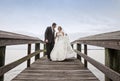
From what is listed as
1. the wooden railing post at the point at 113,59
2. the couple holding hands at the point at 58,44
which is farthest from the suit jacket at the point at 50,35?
the wooden railing post at the point at 113,59

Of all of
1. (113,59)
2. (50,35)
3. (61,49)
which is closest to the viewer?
(113,59)

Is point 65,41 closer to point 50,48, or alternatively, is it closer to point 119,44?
point 50,48

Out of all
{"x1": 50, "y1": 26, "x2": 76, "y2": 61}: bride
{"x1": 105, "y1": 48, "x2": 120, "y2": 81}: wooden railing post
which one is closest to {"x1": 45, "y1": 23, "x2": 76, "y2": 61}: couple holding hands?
{"x1": 50, "y1": 26, "x2": 76, "y2": 61}: bride

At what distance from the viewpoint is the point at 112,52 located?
293cm

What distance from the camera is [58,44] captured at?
27.3 feet

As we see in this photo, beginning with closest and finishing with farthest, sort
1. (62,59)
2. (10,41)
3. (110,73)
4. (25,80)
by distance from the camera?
1. (110,73)
2. (10,41)
3. (25,80)
4. (62,59)

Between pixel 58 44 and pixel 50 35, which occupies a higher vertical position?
pixel 50 35

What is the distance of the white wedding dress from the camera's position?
8156 mm

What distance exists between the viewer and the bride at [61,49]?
816 centimetres

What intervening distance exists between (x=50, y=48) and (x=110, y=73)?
642 centimetres

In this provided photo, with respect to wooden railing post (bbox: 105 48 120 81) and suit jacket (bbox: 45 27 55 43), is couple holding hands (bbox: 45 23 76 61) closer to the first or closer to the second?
suit jacket (bbox: 45 27 55 43)

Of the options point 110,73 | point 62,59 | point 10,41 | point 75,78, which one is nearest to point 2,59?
point 10,41

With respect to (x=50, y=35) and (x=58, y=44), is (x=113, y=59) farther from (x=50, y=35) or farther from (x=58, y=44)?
(x=50, y=35)

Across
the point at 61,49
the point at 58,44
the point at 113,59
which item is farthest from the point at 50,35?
the point at 113,59
